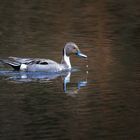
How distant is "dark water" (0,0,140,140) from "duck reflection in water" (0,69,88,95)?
0.07 feet

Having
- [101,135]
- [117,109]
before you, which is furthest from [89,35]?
[101,135]

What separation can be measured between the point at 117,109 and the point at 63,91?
6.31 feet

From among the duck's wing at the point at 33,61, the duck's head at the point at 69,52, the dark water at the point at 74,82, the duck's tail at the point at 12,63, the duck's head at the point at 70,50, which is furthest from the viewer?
the duck's head at the point at 70,50

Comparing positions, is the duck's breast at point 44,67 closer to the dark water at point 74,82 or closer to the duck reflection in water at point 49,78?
the duck reflection in water at point 49,78

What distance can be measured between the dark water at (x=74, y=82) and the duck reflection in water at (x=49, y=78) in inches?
0.8

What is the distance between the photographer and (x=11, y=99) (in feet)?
47.0

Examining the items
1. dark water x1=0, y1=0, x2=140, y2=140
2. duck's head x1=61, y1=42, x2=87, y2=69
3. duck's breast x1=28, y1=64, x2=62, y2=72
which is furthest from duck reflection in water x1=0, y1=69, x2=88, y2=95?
duck's head x1=61, y1=42, x2=87, y2=69

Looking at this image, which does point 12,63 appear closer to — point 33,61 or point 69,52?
point 33,61

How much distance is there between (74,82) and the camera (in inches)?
650

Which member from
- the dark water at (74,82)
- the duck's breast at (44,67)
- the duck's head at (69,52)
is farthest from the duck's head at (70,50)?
the duck's breast at (44,67)

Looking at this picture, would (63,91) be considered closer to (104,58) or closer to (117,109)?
(117,109)

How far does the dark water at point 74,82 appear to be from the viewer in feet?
40.9

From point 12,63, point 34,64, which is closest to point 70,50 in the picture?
point 34,64

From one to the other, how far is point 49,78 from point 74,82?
2.62 feet
